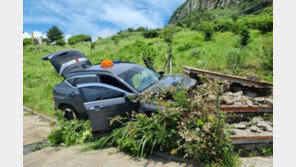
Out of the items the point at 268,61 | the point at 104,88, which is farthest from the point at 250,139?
the point at 268,61

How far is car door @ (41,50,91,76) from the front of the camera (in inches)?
249

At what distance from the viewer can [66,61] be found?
6625 millimetres

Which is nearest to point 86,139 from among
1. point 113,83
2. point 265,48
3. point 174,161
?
point 113,83

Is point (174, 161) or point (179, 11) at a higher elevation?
point (179, 11)

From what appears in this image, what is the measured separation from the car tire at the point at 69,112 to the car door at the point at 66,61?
1169 mm

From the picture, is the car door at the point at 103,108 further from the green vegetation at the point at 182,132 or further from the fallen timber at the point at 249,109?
the fallen timber at the point at 249,109

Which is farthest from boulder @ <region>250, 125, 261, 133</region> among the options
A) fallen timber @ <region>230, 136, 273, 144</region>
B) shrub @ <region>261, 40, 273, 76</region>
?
shrub @ <region>261, 40, 273, 76</region>

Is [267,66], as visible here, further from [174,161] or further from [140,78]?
[174,161]

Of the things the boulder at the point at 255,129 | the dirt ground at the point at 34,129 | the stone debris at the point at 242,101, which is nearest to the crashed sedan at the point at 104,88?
the stone debris at the point at 242,101

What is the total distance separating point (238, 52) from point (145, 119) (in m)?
6.18

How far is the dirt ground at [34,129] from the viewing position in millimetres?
5902

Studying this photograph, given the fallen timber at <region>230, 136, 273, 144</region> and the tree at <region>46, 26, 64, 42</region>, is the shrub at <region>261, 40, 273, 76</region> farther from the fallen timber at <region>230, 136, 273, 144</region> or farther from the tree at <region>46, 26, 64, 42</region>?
the tree at <region>46, 26, 64, 42</region>

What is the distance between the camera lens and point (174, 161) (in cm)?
350

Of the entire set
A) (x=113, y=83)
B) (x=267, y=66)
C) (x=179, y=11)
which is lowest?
(x=113, y=83)
